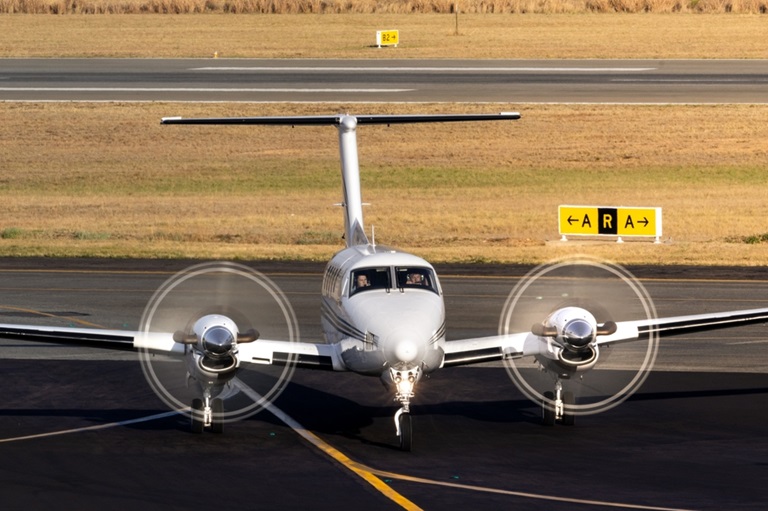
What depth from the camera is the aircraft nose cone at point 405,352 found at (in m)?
18.3

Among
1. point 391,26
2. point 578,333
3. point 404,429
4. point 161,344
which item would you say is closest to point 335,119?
point 161,344

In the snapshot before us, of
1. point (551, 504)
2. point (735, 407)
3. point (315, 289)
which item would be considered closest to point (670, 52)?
point (315, 289)

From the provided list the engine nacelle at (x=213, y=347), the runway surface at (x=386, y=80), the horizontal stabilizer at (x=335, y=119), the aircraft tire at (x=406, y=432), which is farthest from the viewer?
the runway surface at (x=386, y=80)

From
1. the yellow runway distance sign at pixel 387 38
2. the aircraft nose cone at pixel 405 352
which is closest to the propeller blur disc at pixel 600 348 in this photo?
the aircraft nose cone at pixel 405 352

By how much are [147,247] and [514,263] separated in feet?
41.2

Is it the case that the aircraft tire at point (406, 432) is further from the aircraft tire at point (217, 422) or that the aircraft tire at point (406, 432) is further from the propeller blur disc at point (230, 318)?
the aircraft tire at point (217, 422)

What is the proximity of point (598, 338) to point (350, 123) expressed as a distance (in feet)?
26.0

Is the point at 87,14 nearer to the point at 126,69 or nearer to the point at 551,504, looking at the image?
the point at 126,69

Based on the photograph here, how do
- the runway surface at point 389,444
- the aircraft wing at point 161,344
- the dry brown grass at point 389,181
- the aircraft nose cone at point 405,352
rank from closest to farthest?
the runway surface at point 389,444
the aircraft nose cone at point 405,352
the aircraft wing at point 161,344
the dry brown grass at point 389,181

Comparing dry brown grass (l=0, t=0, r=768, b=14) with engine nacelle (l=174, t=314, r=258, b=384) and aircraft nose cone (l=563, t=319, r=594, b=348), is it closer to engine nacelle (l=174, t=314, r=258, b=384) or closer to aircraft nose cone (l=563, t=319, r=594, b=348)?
aircraft nose cone (l=563, t=319, r=594, b=348)

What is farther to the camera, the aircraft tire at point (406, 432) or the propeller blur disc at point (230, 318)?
the propeller blur disc at point (230, 318)

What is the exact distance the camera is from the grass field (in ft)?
148

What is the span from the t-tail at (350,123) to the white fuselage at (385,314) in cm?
400

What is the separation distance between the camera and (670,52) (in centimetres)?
8650
